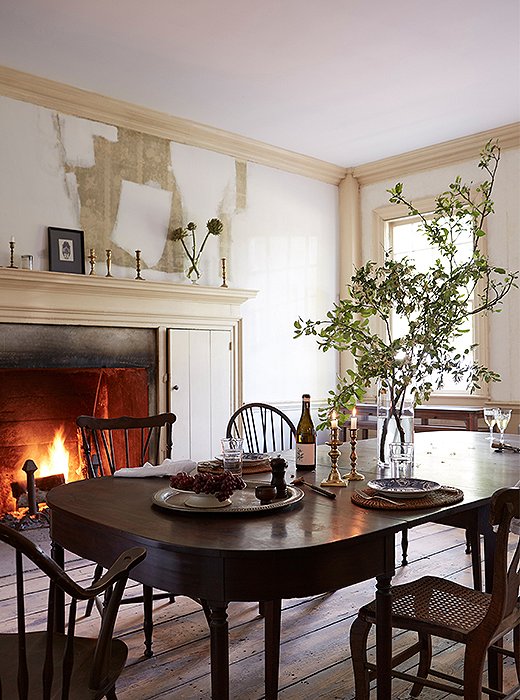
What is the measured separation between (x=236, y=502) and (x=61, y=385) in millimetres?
2878

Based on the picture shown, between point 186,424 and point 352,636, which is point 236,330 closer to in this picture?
point 186,424

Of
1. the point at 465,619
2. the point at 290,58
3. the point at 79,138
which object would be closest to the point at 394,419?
the point at 465,619

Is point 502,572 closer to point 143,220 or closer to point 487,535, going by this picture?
point 487,535

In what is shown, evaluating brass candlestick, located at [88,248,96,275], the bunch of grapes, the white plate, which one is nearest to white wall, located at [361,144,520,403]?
brass candlestick, located at [88,248,96,275]

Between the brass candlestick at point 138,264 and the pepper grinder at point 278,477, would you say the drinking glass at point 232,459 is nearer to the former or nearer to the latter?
the pepper grinder at point 278,477

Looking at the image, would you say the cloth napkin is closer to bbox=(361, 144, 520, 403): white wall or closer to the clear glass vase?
the clear glass vase

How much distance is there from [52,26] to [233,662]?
3.23 metres

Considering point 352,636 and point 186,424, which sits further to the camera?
point 186,424

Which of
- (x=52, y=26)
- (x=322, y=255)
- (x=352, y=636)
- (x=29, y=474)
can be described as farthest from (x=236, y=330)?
(x=352, y=636)

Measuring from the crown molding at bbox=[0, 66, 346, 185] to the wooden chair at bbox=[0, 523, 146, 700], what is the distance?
3.51m

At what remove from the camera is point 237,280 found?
5406mm

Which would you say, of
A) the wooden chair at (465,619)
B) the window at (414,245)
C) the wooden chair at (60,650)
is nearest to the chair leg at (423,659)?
the wooden chair at (465,619)

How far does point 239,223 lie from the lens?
5.44 metres

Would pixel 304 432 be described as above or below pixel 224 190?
below
